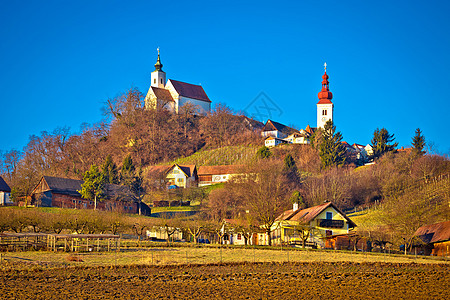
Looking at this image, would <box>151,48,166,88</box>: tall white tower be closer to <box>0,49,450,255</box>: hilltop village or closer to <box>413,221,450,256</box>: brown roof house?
<box>0,49,450,255</box>: hilltop village

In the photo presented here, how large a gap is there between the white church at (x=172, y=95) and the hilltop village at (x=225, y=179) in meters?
0.30

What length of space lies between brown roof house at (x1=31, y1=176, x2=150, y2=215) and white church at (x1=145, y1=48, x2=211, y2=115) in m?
41.7

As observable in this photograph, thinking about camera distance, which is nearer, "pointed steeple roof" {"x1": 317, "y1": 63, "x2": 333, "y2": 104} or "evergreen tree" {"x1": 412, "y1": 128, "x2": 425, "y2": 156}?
"evergreen tree" {"x1": 412, "y1": 128, "x2": 425, "y2": 156}

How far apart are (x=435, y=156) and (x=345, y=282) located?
207ft

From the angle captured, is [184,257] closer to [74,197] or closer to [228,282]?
[228,282]

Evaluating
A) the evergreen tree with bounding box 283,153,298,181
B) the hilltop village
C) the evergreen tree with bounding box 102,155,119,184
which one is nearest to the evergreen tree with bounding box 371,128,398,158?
the hilltop village

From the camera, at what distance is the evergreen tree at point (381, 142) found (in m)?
96.1

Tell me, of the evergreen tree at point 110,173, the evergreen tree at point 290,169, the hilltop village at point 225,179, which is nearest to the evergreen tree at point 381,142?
the hilltop village at point 225,179

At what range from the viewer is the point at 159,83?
416 ft

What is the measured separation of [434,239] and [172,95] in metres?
84.6

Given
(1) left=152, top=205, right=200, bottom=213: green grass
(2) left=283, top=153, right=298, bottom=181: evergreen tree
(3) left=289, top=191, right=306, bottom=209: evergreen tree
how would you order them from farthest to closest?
(2) left=283, top=153, right=298, bottom=181: evergreen tree < (1) left=152, top=205, right=200, bottom=213: green grass < (3) left=289, top=191, right=306, bottom=209: evergreen tree

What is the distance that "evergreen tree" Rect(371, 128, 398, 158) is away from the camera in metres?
96.1

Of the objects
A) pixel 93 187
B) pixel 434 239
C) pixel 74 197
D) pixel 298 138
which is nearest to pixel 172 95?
pixel 298 138

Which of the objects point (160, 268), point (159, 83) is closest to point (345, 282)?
point (160, 268)
